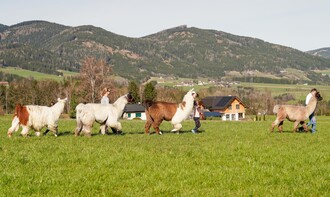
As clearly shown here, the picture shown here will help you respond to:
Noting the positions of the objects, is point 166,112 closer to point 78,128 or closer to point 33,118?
point 78,128

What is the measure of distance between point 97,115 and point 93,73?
63.2 metres

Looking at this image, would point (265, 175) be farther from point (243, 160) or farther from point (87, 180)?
point (87, 180)

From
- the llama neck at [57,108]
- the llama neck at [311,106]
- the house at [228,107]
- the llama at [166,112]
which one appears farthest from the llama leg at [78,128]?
the house at [228,107]

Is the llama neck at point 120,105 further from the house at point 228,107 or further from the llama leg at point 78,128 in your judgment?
the house at point 228,107

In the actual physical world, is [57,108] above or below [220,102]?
above

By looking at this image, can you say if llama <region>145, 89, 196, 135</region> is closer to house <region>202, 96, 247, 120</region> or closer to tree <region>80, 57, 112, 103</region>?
tree <region>80, 57, 112, 103</region>

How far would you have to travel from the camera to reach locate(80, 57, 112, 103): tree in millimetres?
A: 79188

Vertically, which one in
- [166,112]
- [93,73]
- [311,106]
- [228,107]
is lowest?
[228,107]

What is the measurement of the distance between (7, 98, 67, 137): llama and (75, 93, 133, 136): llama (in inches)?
45.3

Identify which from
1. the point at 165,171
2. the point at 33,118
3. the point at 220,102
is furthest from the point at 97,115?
the point at 220,102

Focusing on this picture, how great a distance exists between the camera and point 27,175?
8.86 m

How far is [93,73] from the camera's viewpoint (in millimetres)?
79562

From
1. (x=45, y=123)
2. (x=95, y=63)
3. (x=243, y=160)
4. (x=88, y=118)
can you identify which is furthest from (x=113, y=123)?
(x=95, y=63)

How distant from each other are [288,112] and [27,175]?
49.9 feet
